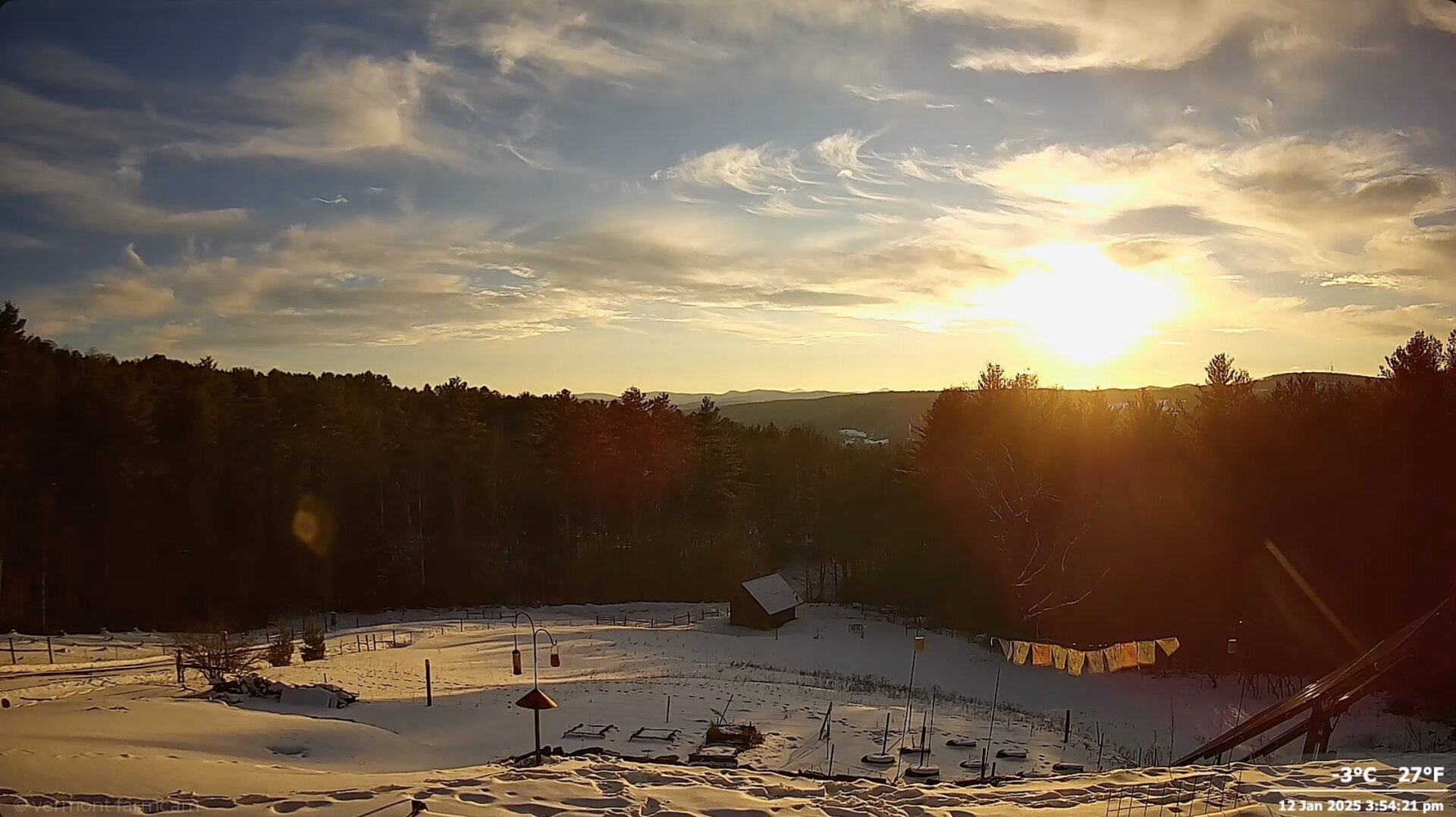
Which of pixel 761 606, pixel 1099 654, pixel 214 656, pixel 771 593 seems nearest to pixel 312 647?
pixel 214 656

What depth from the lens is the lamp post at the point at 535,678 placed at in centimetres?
1088

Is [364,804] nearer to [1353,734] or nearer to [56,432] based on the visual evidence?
[1353,734]

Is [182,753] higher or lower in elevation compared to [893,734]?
higher

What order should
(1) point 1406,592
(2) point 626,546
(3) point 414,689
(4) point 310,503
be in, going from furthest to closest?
(2) point 626,546 < (4) point 310,503 < (1) point 1406,592 < (3) point 414,689

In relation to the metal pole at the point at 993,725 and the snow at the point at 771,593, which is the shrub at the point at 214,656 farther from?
the snow at the point at 771,593

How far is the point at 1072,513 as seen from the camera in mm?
30797

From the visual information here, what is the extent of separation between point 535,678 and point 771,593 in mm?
17600

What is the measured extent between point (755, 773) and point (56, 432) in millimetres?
33776

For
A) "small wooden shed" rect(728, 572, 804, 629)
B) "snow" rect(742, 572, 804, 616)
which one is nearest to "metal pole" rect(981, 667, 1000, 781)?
"small wooden shed" rect(728, 572, 804, 629)

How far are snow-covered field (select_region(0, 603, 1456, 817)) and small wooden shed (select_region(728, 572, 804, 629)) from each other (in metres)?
2.47

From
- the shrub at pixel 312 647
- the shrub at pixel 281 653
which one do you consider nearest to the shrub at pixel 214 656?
the shrub at pixel 281 653

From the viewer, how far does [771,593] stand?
38.7 metres

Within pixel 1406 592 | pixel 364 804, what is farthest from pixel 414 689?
pixel 1406 592

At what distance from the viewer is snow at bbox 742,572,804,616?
37.7 metres
